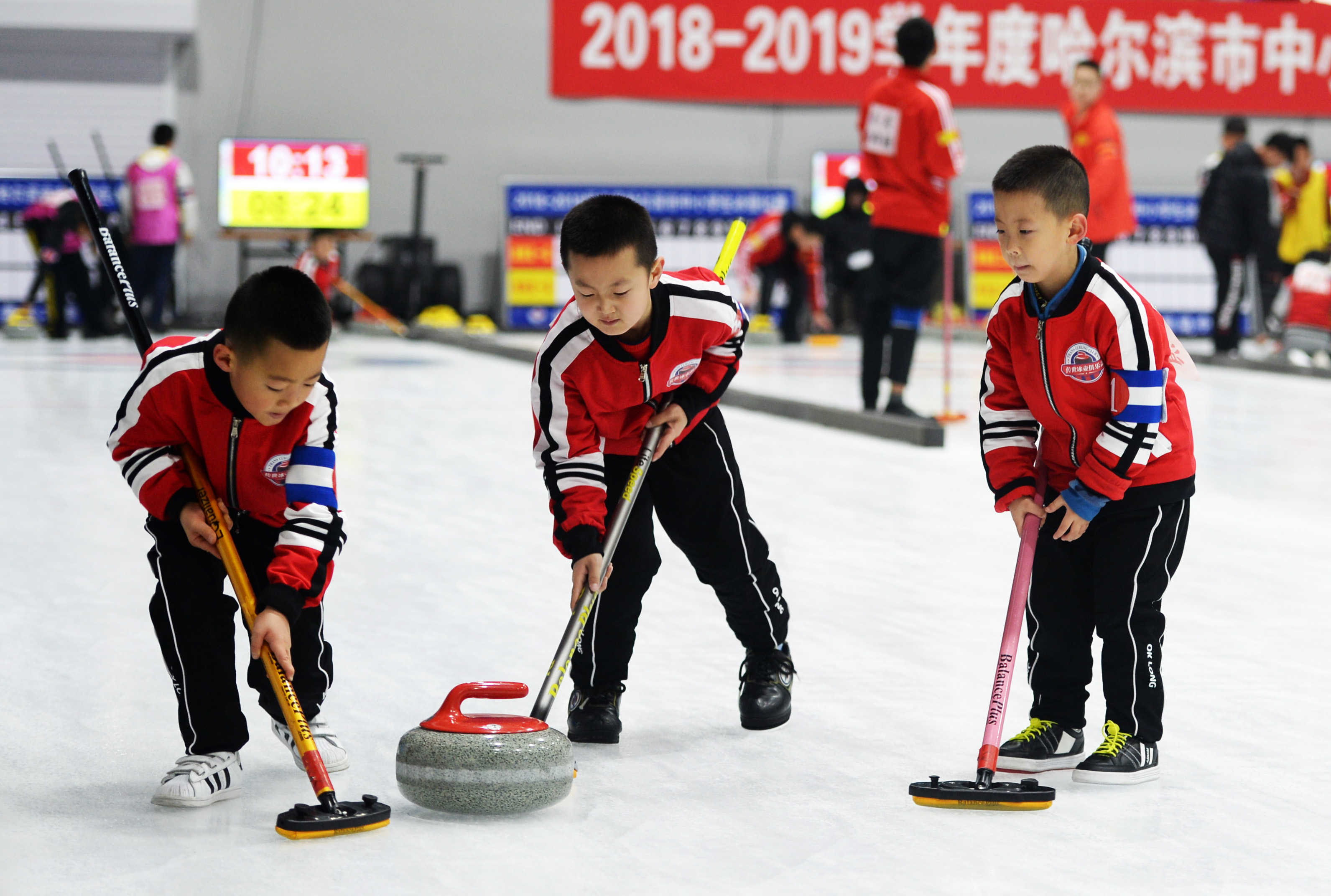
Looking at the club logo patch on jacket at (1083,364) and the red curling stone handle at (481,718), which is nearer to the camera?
the red curling stone handle at (481,718)

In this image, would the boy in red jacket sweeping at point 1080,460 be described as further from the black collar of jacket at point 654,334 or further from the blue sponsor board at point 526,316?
the blue sponsor board at point 526,316

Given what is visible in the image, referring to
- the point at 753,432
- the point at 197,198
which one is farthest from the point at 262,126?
the point at 753,432

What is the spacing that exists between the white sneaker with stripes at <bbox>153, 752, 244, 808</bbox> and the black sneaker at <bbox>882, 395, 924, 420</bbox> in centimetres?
434

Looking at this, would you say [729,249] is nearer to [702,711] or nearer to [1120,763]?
[702,711]

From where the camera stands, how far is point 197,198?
42.7 feet

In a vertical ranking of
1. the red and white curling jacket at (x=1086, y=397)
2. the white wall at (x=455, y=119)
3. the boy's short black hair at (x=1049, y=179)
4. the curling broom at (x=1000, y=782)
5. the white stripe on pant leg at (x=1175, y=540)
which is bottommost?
the curling broom at (x=1000, y=782)

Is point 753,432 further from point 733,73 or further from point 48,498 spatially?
point 733,73

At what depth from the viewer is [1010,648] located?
2.15 m

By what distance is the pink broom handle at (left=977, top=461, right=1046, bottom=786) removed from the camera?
2057 millimetres

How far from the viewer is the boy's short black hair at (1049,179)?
213 cm

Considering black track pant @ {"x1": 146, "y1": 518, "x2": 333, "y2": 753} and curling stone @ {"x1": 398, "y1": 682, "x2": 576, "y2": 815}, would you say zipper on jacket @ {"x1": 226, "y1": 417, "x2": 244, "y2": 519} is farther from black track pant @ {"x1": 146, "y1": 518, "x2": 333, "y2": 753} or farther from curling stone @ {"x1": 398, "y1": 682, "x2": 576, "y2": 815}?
curling stone @ {"x1": 398, "y1": 682, "x2": 576, "y2": 815}

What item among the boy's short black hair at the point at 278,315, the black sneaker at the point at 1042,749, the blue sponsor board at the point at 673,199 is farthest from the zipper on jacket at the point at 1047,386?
the blue sponsor board at the point at 673,199

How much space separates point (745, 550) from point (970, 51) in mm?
12282

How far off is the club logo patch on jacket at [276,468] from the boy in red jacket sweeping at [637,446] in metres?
0.40
